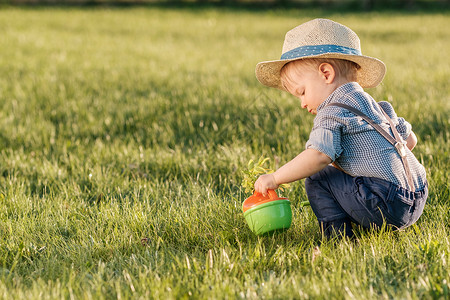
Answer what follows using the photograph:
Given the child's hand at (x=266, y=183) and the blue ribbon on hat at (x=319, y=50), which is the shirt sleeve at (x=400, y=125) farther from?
the child's hand at (x=266, y=183)

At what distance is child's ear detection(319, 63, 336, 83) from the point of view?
2.57 metres

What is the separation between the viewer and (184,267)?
2.25 m

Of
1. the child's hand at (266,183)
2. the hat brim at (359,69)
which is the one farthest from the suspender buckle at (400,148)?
the child's hand at (266,183)

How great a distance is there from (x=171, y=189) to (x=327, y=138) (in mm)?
1373

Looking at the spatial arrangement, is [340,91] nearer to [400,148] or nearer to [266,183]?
[400,148]

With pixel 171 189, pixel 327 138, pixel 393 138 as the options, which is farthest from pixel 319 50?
pixel 171 189

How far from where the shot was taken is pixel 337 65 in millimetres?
2615

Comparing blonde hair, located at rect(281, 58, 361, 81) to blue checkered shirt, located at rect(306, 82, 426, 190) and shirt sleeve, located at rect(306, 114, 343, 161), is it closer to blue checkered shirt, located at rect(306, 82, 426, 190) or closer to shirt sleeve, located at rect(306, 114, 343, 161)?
blue checkered shirt, located at rect(306, 82, 426, 190)

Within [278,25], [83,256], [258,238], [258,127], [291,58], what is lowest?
[83,256]

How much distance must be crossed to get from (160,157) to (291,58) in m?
1.71

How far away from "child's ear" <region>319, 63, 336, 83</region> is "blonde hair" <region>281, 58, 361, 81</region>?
0.03m

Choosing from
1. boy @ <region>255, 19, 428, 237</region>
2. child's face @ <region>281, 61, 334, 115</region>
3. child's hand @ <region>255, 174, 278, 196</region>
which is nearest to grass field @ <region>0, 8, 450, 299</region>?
boy @ <region>255, 19, 428, 237</region>

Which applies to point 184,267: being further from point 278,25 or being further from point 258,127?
point 278,25

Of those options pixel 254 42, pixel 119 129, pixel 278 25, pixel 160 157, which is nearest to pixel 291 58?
pixel 160 157
